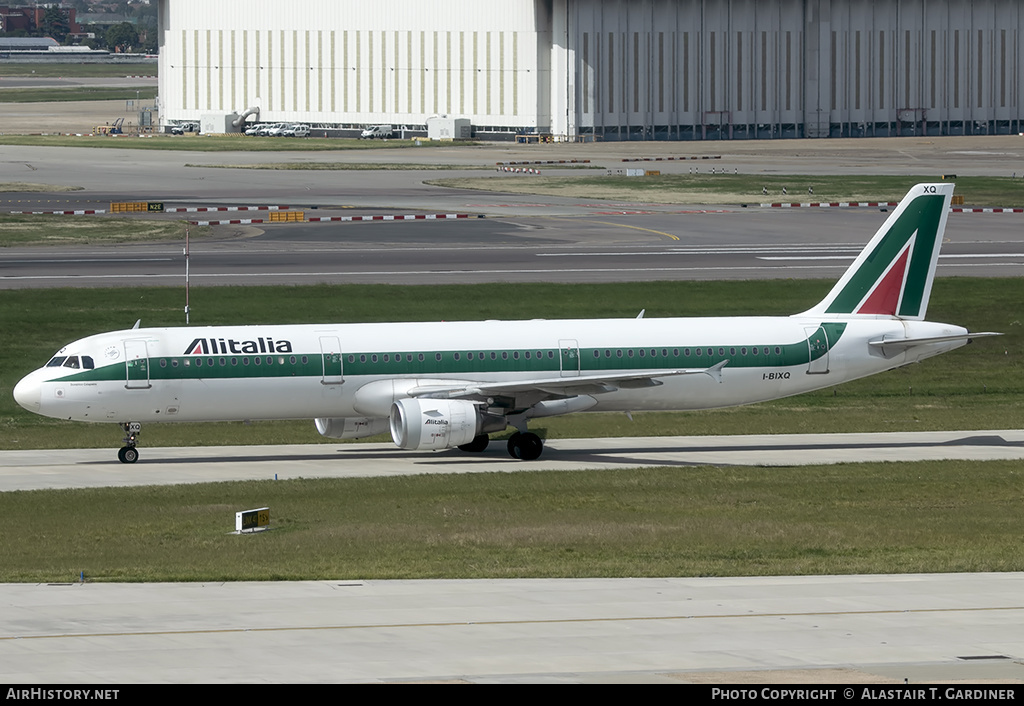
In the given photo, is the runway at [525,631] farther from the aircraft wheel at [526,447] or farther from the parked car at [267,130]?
the parked car at [267,130]

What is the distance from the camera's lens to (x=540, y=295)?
64.5 m

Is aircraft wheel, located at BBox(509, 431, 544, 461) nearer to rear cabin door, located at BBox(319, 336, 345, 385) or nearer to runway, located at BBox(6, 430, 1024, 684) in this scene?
rear cabin door, located at BBox(319, 336, 345, 385)

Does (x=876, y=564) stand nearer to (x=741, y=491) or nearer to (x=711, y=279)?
(x=741, y=491)

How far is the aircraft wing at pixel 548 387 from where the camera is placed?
40.3 metres

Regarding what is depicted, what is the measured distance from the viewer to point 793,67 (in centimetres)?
16762

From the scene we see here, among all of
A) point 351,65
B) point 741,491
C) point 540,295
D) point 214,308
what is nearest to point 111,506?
point 741,491

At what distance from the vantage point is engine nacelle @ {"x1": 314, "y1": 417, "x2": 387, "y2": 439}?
42406 millimetres

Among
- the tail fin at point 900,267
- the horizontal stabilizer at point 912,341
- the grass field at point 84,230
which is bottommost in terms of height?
the horizontal stabilizer at point 912,341

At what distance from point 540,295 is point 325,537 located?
35.2 meters

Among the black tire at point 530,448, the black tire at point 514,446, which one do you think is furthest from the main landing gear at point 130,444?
the black tire at point 530,448

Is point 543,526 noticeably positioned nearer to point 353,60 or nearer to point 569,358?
point 569,358

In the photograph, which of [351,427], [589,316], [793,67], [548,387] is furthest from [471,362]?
[793,67]

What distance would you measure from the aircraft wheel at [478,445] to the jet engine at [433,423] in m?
2.53

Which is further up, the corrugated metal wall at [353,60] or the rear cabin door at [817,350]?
the corrugated metal wall at [353,60]
